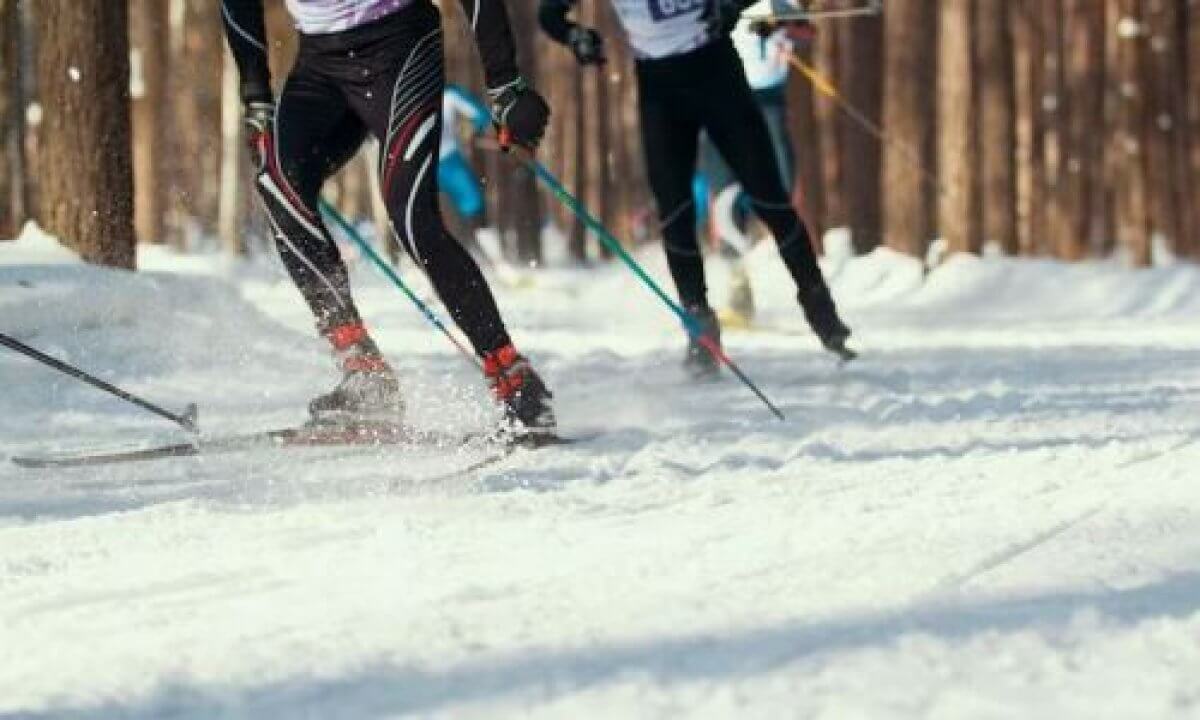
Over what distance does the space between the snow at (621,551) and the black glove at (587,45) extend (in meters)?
1.19

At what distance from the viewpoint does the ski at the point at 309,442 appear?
602 cm

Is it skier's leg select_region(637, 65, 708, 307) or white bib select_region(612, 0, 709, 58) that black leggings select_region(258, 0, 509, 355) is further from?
skier's leg select_region(637, 65, 708, 307)

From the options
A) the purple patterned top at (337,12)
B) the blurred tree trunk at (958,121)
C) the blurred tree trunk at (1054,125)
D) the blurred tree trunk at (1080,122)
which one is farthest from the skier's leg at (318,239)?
the blurred tree trunk at (1054,125)

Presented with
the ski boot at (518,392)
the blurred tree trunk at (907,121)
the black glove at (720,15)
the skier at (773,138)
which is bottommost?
the blurred tree trunk at (907,121)

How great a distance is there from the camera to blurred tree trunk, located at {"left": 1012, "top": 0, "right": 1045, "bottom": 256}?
2509 centimetres

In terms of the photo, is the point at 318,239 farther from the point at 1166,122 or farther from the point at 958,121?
the point at 1166,122

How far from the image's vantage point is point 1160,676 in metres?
2.98

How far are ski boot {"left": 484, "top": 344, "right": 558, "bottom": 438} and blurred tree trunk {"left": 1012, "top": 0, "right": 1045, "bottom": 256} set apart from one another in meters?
18.7

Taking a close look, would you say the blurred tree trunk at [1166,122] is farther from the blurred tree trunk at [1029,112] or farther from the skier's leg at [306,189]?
the skier's leg at [306,189]

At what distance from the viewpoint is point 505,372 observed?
20.9 feet

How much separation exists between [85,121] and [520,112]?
13.9ft

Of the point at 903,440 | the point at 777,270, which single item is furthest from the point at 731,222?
the point at 903,440

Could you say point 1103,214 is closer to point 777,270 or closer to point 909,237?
point 909,237

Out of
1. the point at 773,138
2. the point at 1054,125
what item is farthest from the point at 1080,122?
the point at 773,138
